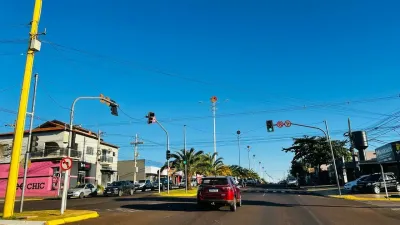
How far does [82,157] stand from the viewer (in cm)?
5012

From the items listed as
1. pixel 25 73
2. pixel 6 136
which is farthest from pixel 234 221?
pixel 6 136

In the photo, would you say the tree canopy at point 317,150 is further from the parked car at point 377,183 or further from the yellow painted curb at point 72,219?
the yellow painted curb at point 72,219

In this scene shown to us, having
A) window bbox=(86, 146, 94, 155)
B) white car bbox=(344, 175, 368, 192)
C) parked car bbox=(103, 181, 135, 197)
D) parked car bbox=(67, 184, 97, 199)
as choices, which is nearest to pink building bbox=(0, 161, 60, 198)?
window bbox=(86, 146, 94, 155)

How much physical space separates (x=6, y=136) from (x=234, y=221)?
46297 mm

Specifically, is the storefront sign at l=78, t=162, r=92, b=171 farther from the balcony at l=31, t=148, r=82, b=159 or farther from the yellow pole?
the yellow pole

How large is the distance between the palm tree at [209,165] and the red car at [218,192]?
1204 inches

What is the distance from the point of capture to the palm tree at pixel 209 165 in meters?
49.1

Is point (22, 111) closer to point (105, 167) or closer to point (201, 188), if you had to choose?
point (201, 188)

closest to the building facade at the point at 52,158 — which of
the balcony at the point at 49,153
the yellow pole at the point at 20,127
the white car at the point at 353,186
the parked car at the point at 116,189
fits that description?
the balcony at the point at 49,153

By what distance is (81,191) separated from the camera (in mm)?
35438

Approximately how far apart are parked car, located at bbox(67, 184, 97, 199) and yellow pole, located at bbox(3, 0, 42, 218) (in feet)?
70.1

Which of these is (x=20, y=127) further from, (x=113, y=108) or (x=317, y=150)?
(x=317, y=150)

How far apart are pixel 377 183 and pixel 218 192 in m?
21.9

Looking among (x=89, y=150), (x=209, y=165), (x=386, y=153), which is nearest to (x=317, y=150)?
(x=209, y=165)
